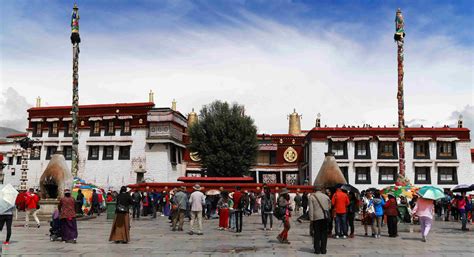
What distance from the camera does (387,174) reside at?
49.7 m

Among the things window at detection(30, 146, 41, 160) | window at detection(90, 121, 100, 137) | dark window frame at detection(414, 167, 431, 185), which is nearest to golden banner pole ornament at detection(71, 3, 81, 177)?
window at detection(90, 121, 100, 137)

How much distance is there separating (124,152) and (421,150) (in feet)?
97.7

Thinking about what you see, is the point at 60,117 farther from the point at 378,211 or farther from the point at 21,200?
the point at 378,211

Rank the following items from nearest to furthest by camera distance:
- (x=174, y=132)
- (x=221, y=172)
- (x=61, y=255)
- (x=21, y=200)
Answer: (x=61, y=255) < (x=21, y=200) < (x=221, y=172) < (x=174, y=132)

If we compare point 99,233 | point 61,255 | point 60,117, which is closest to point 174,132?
point 60,117

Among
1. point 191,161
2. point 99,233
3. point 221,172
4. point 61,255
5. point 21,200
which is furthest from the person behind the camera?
point 191,161

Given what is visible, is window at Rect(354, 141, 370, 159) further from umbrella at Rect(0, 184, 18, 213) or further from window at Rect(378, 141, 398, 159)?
umbrella at Rect(0, 184, 18, 213)

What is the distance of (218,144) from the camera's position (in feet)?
154

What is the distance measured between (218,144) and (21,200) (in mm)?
20246

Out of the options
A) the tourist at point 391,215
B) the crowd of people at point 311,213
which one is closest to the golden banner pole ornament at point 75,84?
the crowd of people at point 311,213

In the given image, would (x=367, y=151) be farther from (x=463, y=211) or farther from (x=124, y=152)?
(x=463, y=211)

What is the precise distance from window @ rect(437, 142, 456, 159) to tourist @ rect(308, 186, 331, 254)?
1598 inches

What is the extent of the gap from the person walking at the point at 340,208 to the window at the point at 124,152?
35.7 m

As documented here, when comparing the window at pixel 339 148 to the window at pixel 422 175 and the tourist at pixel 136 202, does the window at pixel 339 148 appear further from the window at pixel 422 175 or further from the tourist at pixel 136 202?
the tourist at pixel 136 202
